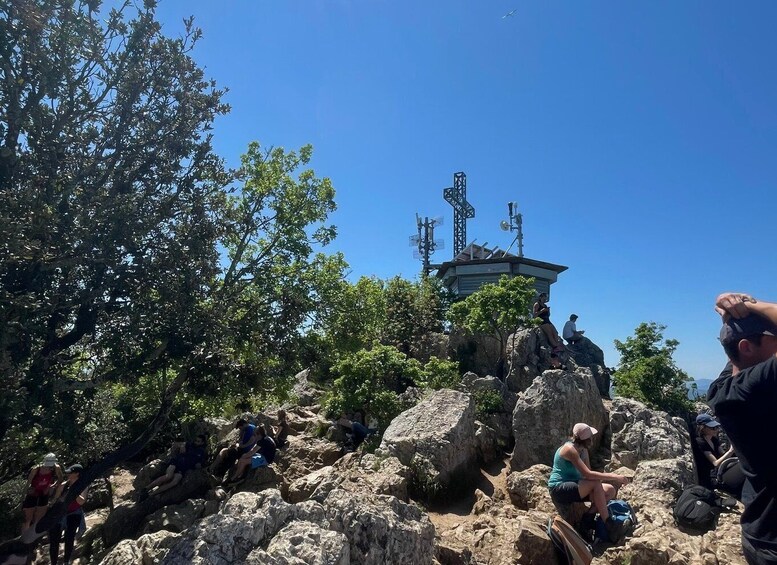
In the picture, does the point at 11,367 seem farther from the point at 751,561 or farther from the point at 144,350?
the point at 751,561

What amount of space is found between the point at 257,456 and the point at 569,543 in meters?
7.28

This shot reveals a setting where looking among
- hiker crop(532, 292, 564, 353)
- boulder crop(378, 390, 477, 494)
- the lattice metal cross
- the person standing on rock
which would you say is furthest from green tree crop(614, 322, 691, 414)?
→ the lattice metal cross

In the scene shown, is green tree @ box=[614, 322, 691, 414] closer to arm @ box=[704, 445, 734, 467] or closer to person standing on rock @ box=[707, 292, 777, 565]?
arm @ box=[704, 445, 734, 467]

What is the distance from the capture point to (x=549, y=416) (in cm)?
1176

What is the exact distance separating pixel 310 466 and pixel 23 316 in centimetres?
806

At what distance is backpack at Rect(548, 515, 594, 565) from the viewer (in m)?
5.93

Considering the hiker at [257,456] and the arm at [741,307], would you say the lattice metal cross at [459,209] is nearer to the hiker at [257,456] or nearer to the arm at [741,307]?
the hiker at [257,456]

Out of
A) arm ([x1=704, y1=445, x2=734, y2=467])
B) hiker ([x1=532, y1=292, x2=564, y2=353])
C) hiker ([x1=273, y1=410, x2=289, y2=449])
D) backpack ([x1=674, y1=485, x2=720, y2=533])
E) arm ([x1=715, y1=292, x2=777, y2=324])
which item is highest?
hiker ([x1=532, y1=292, x2=564, y2=353])

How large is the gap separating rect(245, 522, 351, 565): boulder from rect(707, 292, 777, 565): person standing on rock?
4.18 m

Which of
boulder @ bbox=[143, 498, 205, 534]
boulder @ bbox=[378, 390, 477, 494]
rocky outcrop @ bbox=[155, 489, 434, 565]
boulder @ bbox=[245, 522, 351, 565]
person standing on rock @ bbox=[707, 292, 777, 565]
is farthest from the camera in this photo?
boulder @ bbox=[378, 390, 477, 494]

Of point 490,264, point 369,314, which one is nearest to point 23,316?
point 369,314

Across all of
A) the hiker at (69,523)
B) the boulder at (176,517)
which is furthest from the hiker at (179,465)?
the hiker at (69,523)

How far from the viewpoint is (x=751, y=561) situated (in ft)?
9.05

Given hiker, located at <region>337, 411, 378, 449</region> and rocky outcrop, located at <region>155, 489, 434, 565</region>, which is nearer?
rocky outcrop, located at <region>155, 489, 434, 565</region>
